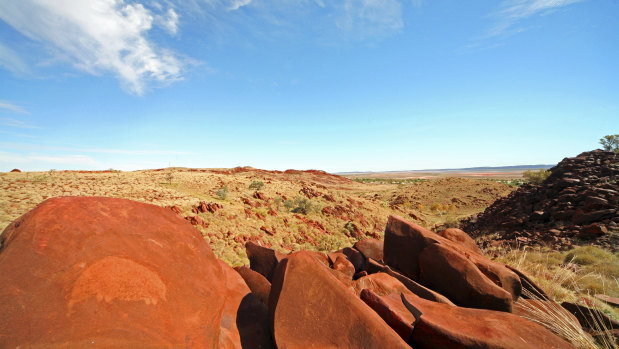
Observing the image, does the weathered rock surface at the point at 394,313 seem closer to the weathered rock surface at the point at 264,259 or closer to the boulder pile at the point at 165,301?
the boulder pile at the point at 165,301

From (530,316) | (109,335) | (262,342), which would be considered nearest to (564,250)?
(530,316)

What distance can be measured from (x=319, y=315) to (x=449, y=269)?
7.53 feet

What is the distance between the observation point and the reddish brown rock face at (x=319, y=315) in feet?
7.07

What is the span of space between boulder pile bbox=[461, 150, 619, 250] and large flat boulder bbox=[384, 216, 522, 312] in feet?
28.8

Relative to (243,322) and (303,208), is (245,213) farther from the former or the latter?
(243,322)

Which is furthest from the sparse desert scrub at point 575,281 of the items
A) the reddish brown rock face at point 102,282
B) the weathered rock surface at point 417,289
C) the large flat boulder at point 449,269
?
the reddish brown rock face at point 102,282

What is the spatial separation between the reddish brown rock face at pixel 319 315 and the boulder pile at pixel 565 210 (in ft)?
37.9

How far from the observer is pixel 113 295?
6.37 ft

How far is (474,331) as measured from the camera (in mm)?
2367

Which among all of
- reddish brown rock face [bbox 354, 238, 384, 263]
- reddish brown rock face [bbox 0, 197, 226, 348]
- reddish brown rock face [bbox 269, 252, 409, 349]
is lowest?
reddish brown rock face [bbox 354, 238, 384, 263]

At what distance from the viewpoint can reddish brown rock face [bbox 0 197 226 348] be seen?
173cm

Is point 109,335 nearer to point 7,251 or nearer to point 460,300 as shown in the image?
point 7,251

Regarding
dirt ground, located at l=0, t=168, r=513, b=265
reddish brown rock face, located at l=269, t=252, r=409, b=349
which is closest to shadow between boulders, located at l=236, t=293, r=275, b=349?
reddish brown rock face, located at l=269, t=252, r=409, b=349

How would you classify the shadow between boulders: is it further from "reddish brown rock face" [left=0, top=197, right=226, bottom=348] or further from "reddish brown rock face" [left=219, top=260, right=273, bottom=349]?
"reddish brown rock face" [left=0, top=197, right=226, bottom=348]
